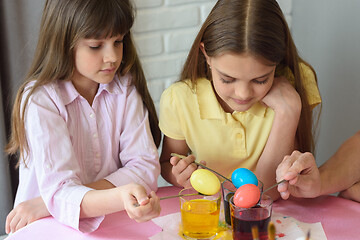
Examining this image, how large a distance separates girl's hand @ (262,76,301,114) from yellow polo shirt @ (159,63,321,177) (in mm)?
88

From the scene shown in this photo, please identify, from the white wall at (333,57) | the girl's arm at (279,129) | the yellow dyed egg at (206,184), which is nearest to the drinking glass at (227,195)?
the yellow dyed egg at (206,184)

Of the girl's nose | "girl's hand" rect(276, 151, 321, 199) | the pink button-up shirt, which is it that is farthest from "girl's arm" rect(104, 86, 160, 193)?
"girl's hand" rect(276, 151, 321, 199)

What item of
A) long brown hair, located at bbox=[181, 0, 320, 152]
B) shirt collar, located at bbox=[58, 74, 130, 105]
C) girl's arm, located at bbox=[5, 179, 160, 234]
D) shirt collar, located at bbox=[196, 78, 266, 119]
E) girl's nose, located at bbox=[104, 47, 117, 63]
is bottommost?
girl's arm, located at bbox=[5, 179, 160, 234]

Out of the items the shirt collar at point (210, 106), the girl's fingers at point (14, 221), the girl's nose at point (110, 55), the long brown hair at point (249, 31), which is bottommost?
the girl's fingers at point (14, 221)

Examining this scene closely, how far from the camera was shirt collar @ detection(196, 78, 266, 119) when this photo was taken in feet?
4.71

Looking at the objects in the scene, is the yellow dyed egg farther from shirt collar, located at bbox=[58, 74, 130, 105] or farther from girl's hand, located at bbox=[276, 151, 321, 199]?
shirt collar, located at bbox=[58, 74, 130, 105]

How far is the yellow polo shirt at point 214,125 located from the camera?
56.7 inches

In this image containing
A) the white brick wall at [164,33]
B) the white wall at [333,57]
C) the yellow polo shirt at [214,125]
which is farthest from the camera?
the white brick wall at [164,33]

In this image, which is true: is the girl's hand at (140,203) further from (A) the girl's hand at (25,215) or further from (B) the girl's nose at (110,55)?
(B) the girl's nose at (110,55)

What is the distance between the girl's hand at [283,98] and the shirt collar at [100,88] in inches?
17.0

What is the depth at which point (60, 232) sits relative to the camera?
113 centimetres

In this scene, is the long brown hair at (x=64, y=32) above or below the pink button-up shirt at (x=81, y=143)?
above

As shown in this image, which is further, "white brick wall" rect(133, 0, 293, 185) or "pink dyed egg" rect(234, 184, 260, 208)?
"white brick wall" rect(133, 0, 293, 185)

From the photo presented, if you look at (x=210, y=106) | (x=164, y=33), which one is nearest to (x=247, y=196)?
(x=210, y=106)
